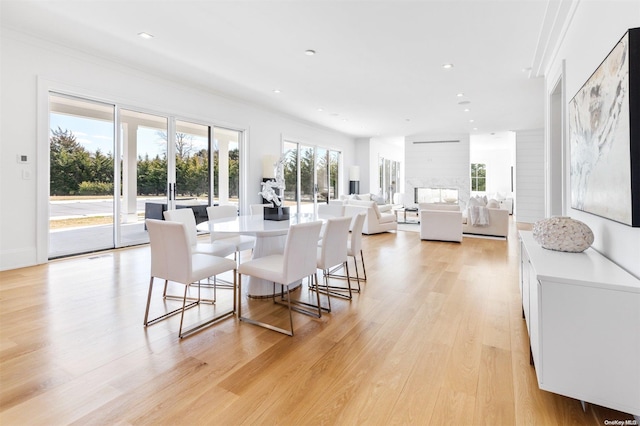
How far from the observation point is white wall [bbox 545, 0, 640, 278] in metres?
1.67

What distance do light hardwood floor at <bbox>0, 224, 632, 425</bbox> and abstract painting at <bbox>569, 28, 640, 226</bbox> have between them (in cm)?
103

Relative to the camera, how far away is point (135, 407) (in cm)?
157

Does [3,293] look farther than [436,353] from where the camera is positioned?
Yes

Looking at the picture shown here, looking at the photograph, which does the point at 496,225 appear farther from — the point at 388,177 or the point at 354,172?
the point at 388,177

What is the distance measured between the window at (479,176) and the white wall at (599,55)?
1247cm

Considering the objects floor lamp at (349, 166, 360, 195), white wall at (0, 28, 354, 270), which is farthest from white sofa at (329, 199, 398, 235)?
white wall at (0, 28, 354, 270)

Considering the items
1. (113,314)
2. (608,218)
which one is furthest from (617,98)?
(113,314)

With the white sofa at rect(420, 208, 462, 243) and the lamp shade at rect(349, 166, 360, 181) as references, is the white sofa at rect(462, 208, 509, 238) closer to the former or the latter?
the white sofa at rect(420, 208, 462, 243)

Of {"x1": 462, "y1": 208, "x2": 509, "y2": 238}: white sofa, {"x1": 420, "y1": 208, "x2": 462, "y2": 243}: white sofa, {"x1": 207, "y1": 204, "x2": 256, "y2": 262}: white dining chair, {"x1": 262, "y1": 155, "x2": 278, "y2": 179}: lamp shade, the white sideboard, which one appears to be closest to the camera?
the white sideboard

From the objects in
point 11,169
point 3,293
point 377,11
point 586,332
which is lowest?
point 3,293

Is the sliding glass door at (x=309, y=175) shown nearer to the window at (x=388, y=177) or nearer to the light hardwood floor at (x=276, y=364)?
the window at (x=388, y=177)

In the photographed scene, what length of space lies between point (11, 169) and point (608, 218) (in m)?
5.67

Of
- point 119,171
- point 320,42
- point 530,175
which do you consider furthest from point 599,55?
point 530,175

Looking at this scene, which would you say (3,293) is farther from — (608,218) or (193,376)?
(608,218)
